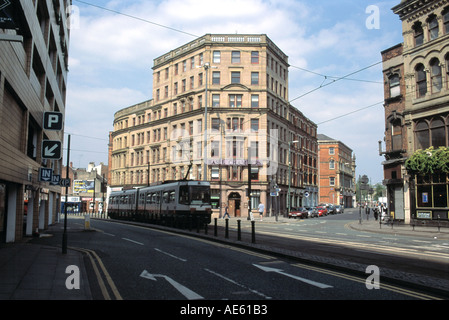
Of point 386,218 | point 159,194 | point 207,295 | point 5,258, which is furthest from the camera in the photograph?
point 386,218

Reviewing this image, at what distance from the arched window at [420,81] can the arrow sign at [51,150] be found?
26428 millimetres

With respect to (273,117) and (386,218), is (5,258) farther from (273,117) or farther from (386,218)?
(273,117)

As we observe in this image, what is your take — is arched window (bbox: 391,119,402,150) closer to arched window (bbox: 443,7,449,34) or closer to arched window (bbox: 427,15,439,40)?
arched window (bbox: 427,15,439,40)

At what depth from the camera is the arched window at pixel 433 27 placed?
2770 cm

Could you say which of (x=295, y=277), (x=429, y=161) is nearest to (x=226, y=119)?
(x=429, y=161)

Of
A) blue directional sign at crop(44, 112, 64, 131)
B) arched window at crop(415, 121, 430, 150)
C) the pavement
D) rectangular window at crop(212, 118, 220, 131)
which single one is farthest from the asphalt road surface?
rectangular window at crop(212, 118, 220, 131)

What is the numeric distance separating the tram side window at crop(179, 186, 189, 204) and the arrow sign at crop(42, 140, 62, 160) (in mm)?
11227

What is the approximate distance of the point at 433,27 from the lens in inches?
1098

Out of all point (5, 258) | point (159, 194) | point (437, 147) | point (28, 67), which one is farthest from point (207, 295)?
point (437, 147)

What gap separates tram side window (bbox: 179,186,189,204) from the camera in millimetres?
25469

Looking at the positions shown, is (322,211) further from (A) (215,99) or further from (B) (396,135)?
(B) (396,135)

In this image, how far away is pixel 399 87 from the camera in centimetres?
3091

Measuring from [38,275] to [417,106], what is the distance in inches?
1140

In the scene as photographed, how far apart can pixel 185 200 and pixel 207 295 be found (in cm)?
1874
